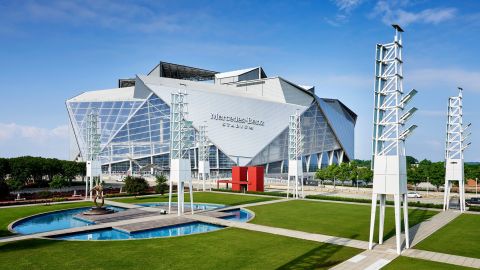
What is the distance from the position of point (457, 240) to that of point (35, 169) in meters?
64.3

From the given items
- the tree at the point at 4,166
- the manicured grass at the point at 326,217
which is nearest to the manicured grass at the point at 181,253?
the manicured grass at the point at 326,217

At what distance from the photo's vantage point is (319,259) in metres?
20.2

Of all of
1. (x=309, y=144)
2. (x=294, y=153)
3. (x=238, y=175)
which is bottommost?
(x=238, y=175)

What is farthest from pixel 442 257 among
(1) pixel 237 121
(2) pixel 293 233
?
(1) pixel 237 121

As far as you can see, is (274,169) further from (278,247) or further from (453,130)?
(278,247)

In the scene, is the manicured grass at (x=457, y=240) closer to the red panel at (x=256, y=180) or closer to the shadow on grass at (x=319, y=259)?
the shadow on grass at (x=319, y=259)

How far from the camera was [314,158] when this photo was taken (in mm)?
114938

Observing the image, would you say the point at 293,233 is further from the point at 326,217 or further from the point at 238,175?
the point at 238,175

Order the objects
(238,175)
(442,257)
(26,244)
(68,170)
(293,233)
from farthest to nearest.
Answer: (68,170) < (238,175) < (293,233) < (26,244) < (442,257)

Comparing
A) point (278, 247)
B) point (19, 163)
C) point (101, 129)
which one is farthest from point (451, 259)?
point (101, 129)

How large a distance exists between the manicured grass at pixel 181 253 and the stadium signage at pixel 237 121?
216ft

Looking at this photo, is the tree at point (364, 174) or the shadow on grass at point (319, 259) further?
the tree at point (364, 174)

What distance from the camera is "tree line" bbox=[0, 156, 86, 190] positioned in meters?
62.6

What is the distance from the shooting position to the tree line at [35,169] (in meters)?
62.6
